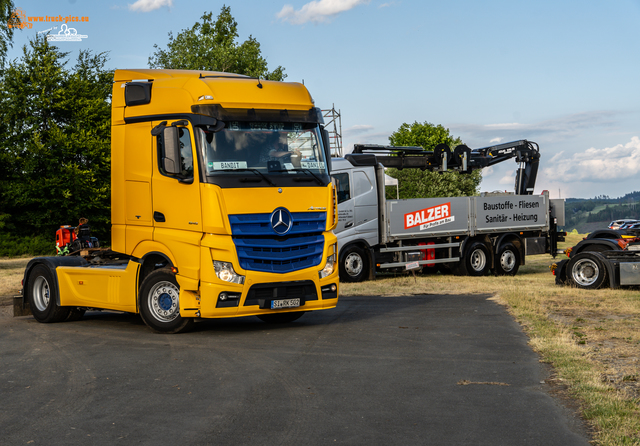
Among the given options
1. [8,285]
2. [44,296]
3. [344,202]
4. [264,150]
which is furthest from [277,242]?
[8,285]

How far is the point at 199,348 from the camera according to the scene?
29.9 feet

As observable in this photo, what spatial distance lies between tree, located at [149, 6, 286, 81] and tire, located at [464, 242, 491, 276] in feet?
116

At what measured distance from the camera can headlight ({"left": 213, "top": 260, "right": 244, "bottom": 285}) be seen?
959cm

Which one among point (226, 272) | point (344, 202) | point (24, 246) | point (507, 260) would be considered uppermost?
point (344, 202)

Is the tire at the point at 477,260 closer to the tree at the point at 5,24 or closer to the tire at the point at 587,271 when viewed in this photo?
the tire at the point at 587,271

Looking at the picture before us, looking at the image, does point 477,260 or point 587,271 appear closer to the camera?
point 587,271

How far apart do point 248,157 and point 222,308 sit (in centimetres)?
217

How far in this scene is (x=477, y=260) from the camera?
2205 cm

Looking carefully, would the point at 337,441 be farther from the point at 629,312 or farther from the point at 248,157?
the point at 629,312

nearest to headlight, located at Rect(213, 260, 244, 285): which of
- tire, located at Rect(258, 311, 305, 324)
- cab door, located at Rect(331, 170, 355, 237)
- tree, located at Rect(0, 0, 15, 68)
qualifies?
tire, located at Rect(258, 311, 305, 324)

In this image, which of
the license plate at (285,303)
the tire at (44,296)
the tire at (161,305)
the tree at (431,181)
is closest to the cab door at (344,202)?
the tire at (44,296)

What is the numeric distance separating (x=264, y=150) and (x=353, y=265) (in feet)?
31.9

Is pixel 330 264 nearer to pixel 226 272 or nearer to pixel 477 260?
pixel 226 272

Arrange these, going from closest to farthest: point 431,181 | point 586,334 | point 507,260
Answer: point 586,334
point 507,260
point 431,181
